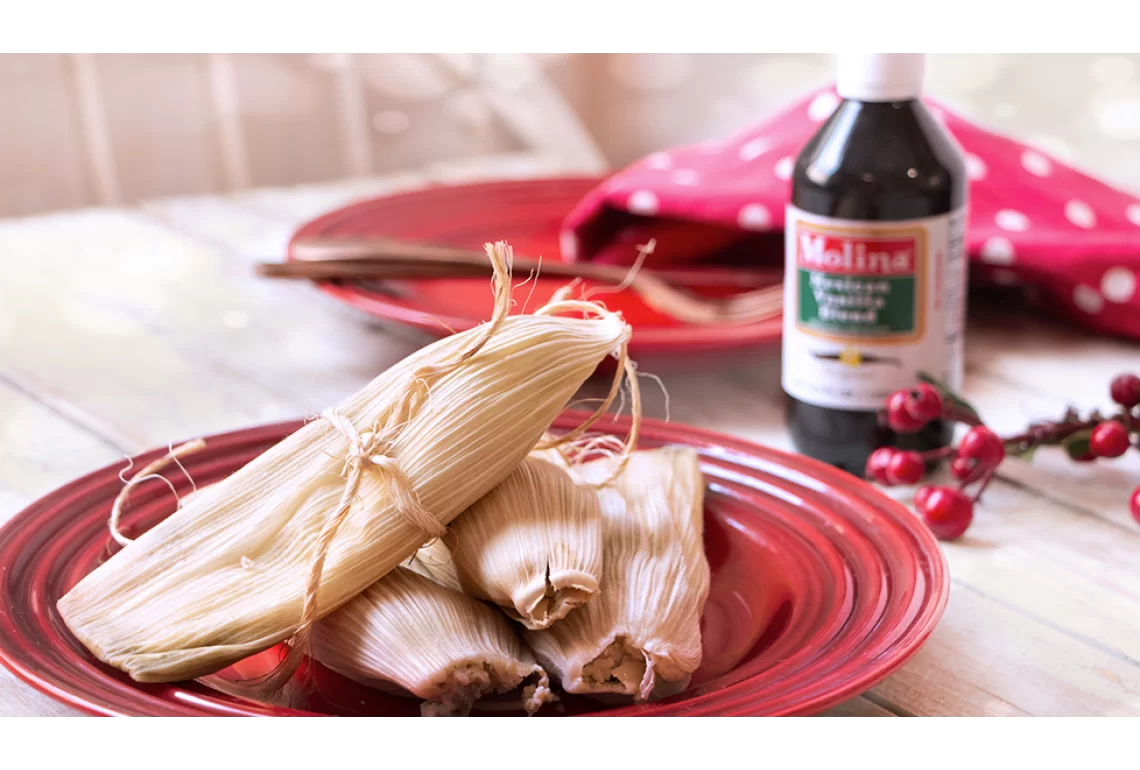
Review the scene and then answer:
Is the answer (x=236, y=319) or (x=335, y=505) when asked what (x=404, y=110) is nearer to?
(x=236, y=319)

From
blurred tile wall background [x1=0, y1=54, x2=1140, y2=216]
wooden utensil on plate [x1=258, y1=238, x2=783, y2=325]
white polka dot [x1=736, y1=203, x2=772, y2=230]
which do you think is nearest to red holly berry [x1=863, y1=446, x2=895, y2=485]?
wooden utensil on plate [x1=258, y1=238, x2=783, y2=325]

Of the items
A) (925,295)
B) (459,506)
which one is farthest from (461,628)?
(925,295)

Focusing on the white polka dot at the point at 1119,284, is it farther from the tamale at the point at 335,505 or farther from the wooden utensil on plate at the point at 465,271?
the tamale at the point at 335,505

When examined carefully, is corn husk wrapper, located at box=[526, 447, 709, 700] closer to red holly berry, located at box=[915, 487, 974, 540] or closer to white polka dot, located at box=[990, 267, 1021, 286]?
red holly berry, located at box=[915, 487, 974, 540]

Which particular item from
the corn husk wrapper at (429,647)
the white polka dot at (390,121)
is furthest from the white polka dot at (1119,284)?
the white polka dot at (390,121)

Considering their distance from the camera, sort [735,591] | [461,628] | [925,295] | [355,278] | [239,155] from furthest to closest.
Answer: [239,155]
[355,278]
[925,295]
[735,591]
[461,628]
